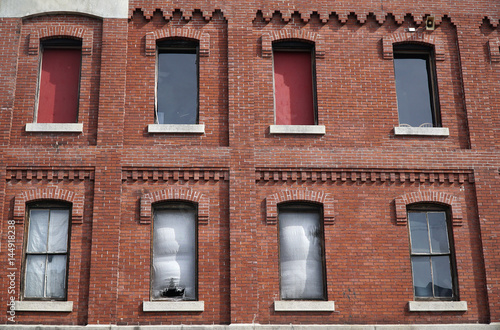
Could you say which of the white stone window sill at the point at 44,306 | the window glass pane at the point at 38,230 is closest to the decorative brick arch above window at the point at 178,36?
the window glass pane at the point at 38,230

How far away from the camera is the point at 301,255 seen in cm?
1428

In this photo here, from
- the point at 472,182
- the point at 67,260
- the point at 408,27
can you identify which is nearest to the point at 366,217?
the point at 472,182

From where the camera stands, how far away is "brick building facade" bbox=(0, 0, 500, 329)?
13.8 m

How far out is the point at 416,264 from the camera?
14344 mm

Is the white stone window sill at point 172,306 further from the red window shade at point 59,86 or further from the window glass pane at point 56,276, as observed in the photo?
the red window shade at point 59,86

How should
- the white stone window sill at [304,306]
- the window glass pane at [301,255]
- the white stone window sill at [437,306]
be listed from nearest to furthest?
the white stone window sill at [304,306] < the white stone window sill at [437,306] < the window glass pane at [301,255]

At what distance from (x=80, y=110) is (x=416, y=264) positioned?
875 cm

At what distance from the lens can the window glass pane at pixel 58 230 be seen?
556 inches

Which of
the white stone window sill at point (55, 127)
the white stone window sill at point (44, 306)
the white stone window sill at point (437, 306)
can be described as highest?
the white stone window sill at point (55, 127)

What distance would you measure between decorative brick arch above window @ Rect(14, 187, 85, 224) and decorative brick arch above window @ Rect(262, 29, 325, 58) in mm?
5711

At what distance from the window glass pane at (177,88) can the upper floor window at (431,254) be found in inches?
234

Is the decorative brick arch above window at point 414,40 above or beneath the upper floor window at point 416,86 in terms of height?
above

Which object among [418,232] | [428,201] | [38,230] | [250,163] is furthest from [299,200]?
[38,230]

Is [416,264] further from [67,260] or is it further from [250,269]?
[67,260]
